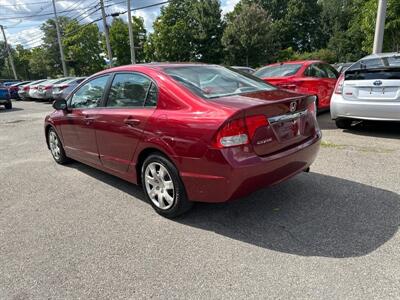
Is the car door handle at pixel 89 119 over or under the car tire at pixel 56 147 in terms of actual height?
over

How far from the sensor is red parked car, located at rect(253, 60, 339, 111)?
25.6 ft

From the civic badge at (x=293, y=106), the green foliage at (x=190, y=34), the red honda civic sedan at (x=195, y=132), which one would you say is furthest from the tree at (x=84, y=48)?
the civic badge at (x=293, y=106)

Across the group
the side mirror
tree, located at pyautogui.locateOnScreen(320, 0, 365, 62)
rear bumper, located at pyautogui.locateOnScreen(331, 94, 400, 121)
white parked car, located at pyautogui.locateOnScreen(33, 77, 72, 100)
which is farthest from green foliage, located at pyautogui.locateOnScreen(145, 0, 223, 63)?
the side mirror

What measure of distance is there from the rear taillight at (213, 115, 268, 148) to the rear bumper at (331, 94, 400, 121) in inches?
152

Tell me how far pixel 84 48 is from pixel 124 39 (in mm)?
6562

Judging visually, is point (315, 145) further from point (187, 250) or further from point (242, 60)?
point (242, 60)

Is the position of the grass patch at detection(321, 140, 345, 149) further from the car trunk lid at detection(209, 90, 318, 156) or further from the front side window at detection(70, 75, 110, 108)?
the front side window at detection(70, 75, 110, 108)

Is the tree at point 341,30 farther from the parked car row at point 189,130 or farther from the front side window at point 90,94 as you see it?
the parked car row at point 189,130

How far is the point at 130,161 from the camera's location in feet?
12.2

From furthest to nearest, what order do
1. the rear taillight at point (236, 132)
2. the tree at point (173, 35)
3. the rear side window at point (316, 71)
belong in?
the tree at point (173, 35)
the rear side window at point (316, 71)
the rear taillight at point (236, 132)

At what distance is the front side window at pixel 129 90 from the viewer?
358 cm

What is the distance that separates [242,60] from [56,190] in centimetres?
3993

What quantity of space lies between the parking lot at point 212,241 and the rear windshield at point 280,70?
3913mm

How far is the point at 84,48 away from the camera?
2060 inches
